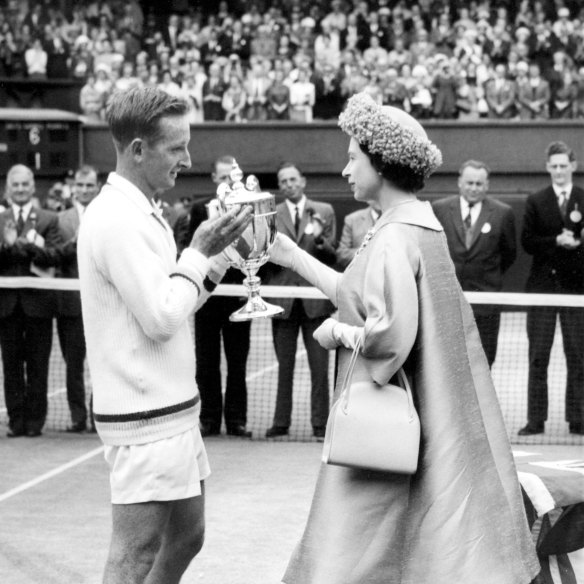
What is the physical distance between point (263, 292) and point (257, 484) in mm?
1784

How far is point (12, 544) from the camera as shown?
626cm

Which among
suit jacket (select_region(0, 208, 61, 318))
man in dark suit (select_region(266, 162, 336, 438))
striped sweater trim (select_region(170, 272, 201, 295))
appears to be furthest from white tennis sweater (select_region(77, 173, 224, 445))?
suit jacket (select_region(0, 208, 61, 318))

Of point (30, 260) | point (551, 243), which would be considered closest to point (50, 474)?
point (30, 260)

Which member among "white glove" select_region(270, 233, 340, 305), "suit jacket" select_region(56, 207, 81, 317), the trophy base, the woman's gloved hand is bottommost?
"suit jacket" select_region(56, 207, 81, 317)

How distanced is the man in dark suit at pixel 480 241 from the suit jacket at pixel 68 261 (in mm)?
2886

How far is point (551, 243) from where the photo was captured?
31.0ft

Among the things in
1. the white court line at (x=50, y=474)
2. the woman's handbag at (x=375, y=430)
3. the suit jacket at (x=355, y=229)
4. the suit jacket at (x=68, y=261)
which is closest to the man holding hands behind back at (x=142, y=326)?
the woman's handbag at (x=375, y=430)

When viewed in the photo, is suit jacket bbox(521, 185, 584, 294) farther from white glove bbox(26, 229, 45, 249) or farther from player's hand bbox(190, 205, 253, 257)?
player's hand bbox(190, 205, 253, 257)

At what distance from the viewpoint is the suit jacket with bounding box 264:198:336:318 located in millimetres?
9102

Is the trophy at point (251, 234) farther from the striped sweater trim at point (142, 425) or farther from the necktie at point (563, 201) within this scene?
the necktie at point (563, 201)

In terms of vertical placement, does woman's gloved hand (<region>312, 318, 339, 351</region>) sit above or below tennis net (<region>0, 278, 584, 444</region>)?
above

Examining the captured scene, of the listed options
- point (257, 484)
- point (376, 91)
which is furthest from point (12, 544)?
point (376, 91)

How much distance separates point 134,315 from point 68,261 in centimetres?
607

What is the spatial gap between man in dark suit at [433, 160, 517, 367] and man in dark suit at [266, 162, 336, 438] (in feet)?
A: 3.20
